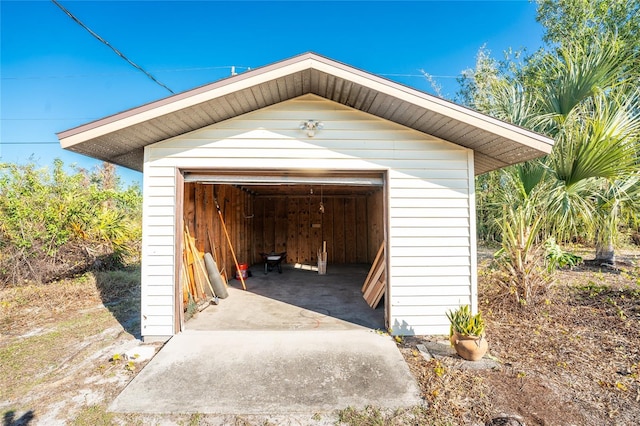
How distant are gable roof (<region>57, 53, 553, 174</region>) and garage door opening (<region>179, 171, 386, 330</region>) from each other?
2.54 feet

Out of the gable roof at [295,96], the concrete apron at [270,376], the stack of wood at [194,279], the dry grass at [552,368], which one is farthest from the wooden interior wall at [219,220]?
the dry grass at [552,368]

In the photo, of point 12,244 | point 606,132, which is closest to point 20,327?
point 12,244

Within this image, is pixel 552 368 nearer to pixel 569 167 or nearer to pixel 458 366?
pixel 458 366

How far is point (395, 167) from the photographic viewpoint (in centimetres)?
377

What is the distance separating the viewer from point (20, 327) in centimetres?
416

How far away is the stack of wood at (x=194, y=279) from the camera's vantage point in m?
4.48

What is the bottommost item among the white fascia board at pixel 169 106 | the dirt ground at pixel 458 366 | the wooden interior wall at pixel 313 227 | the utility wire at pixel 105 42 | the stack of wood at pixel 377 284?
the dirt ground at pixel 458 366

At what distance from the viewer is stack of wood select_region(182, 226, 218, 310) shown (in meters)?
4.48

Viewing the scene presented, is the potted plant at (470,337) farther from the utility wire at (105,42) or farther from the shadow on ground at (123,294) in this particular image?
the utility wire at (105,42)

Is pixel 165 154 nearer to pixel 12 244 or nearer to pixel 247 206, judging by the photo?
pixel 12 244

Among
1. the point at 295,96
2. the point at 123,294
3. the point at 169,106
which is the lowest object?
the point at 123,294

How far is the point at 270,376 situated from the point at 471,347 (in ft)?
6.74

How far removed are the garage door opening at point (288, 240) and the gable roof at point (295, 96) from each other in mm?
774

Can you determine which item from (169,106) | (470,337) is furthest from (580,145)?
(169,106)
